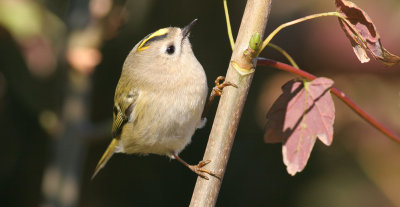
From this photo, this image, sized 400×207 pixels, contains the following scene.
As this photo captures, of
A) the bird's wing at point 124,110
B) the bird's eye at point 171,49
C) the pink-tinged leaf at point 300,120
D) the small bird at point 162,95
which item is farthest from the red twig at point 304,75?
the bird's wing at point 124,110

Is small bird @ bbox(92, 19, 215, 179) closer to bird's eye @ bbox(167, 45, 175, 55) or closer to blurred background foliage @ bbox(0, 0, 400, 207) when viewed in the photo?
bird's eye @ bbox(167, 45, 175, 55)

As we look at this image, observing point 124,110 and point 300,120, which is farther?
point 124,110

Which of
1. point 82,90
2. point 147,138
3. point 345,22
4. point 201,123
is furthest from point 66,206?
point 345,22

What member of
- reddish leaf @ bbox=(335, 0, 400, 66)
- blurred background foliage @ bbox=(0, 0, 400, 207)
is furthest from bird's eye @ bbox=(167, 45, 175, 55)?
reddish leaf @ bbox=(335, 0, 400, 66)

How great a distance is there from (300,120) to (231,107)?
145 millimetres

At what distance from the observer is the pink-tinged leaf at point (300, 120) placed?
95 cm

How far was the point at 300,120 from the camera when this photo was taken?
98cm

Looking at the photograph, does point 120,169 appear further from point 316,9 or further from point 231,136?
point 231,136

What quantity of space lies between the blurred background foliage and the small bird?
1.24 ft

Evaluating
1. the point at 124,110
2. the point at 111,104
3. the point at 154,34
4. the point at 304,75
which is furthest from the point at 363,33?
the point at 111,104

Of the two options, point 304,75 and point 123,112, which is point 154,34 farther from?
point 304,75

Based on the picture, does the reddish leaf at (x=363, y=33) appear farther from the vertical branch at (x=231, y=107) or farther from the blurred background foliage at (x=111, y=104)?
the blurred background foliage at (x=111, y=104)

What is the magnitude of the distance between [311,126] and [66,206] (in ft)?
4.71

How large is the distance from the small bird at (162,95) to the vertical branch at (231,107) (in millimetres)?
484
